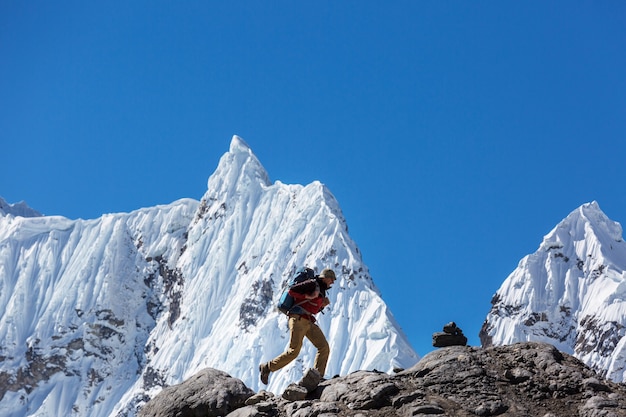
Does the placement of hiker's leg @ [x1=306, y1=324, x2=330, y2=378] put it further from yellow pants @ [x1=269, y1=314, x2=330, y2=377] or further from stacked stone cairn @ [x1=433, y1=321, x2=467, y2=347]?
stacked stone cairn @ [x1=433, y1=321, x2=467, y2=347]

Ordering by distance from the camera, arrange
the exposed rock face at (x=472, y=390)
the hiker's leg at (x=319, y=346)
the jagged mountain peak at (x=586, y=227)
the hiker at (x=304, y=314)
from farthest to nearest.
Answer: the jagged mountain peak at (x=586, y=227) < the hiker's leg at (x=319, y=346) < the hiker at (x=304, y=314) < the exposed rock face at (x=472, y=390)

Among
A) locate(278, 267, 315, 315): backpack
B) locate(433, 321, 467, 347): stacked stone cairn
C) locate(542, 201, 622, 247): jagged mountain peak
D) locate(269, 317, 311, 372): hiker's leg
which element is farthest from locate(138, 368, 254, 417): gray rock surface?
locate(542, 201, 622, 247): jagged mountain peak

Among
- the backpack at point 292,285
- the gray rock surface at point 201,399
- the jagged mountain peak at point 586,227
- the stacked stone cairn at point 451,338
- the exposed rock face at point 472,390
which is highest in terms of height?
the jagged mountain peak at point 586,227

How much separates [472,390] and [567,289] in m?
173

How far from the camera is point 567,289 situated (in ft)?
616

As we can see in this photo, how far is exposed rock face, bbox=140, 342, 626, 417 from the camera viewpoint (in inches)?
738

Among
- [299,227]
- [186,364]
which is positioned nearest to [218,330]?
[186,364]

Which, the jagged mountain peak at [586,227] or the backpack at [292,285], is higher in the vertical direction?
the jagged mountain peak at [586,227]

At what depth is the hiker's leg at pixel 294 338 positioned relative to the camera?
21641 millimetres

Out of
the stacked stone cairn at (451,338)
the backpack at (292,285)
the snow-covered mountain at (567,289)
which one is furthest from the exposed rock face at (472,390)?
the snow-covered mountain at (567,289)

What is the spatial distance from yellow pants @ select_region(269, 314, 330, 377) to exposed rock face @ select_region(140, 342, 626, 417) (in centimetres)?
86

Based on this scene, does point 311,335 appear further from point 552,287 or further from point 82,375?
point 82,375

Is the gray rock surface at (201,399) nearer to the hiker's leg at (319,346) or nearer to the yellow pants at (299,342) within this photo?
the yellow pants at (299,342)

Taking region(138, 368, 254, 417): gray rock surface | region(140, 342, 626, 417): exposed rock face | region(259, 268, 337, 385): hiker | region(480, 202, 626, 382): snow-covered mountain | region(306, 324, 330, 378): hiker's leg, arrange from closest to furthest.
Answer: region(140, 342, 626, 417): exposed rock face
region(138, 368, 254, 417): gray rock surface
region(259, 268, 337, 385): hiker
region(306, 324, 330, 378): hiker's leg
region(480, 202, 626, 382): snow-covered mountain
